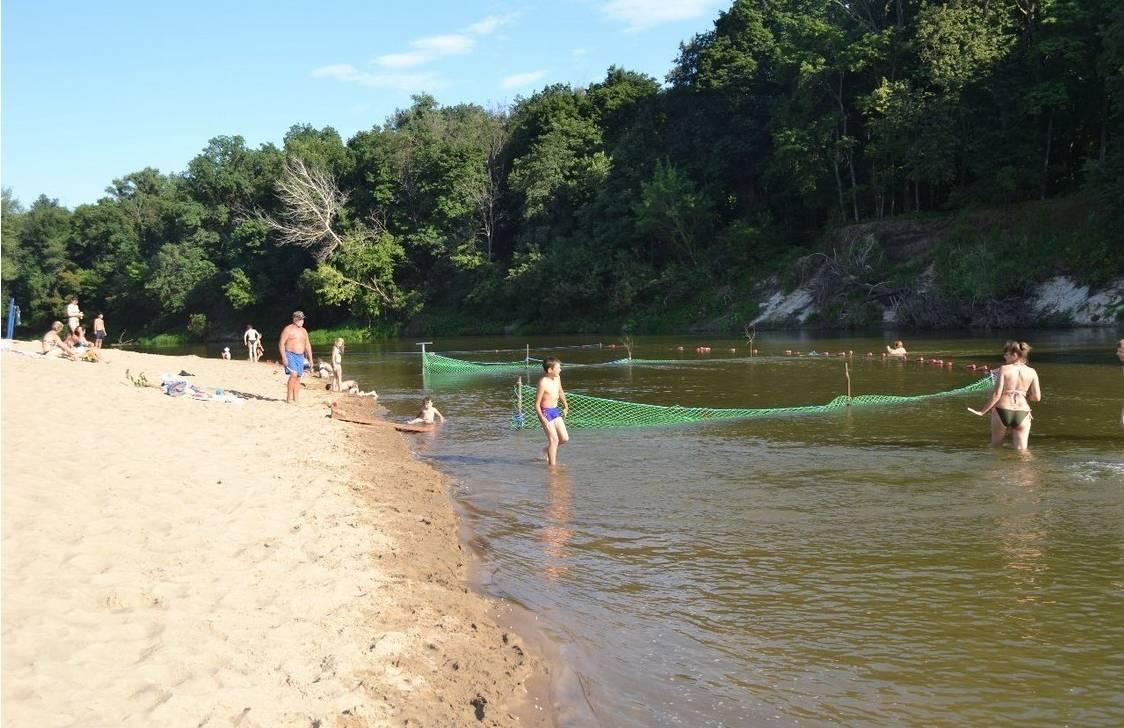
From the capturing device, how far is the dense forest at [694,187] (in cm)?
4266

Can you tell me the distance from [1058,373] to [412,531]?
745 inches

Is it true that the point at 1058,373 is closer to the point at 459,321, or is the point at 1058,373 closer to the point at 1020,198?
the point at 1020,198

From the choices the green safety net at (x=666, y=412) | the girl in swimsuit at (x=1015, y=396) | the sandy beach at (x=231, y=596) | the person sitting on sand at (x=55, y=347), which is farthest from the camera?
the person sitting on sand at (x=55, y=347)

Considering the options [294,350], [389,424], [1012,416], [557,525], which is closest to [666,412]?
[389,424]

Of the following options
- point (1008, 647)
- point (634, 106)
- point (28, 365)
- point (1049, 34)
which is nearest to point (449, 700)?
point (1008, 647)

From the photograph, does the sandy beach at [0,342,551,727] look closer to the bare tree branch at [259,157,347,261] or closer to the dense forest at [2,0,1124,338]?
the dense forest at [2,0,1124,338]

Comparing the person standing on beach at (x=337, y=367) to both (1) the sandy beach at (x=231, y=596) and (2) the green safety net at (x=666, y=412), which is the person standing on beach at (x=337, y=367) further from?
(1) the sandy beach at (x=231, y=596)

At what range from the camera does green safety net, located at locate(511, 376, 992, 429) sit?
17734 millimetres

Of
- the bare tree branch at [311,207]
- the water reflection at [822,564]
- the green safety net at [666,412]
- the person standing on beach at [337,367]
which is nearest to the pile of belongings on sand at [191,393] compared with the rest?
the person standing on beach at [337,367]

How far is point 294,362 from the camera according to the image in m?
19.4

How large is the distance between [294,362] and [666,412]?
8255 mm

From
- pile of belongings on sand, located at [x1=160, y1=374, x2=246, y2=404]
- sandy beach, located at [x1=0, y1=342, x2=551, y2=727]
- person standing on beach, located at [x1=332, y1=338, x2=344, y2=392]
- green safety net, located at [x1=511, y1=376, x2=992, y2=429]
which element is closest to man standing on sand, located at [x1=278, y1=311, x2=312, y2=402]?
pile of belongings on sand, located at [x1=160, y1=374, x2=246, y2=404]

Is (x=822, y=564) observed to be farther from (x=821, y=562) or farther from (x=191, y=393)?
(x=191, y=393)

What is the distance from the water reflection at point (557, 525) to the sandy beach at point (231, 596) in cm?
87
